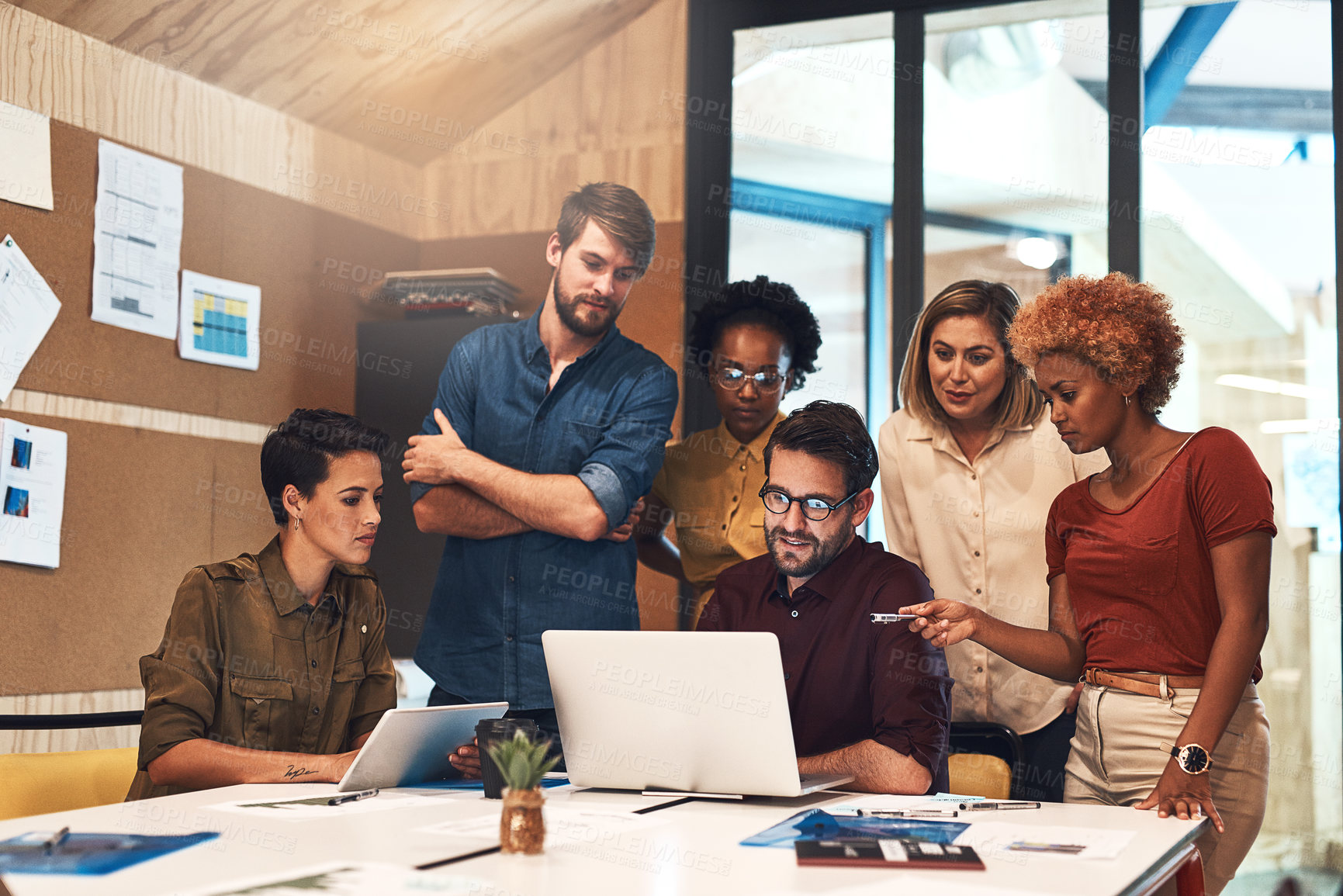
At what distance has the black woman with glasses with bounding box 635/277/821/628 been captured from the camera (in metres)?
3.01

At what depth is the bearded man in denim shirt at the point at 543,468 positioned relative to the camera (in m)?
2.87

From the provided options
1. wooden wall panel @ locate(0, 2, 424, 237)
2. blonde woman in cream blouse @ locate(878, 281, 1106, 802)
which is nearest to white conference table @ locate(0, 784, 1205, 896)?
blonde woman in cream blouse @ locate(878, 281, 1106, 802)

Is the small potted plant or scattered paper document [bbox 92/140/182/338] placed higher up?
scattered paper document [bbox 92/140/182/338]

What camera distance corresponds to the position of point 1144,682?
2145 mm

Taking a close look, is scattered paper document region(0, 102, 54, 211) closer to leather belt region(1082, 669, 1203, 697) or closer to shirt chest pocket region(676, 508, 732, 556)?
shirt chest pocket region(676, 508, 732, 556)

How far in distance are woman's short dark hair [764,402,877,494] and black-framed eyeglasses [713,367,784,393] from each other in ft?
2.22

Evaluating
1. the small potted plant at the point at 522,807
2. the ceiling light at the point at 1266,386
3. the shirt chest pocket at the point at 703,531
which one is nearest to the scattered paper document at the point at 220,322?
the shirt chest pocket at the point at 703,531

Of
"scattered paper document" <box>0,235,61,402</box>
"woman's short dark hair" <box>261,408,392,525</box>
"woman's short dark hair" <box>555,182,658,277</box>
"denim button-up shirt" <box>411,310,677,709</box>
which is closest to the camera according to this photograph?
"woman's short dark hair" <box>261,408,392,525</box>

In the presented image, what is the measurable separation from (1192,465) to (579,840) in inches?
51.6

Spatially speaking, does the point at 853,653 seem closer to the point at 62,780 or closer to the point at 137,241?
the point at 62,780

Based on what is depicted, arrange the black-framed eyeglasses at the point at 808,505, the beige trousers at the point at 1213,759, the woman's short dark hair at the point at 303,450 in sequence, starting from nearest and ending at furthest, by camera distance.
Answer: the beige trousers at the point at 1213,759
the black-framed eyeglasses at the point at 808,505
the woman's short dark hair at the point at 303,450

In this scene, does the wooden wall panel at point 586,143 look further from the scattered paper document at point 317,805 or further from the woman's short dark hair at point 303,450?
the scattered paper document at point 317,805

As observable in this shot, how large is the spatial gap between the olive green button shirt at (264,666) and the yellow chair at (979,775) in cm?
117

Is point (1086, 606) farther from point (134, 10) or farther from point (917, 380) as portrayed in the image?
point (134, 10)
